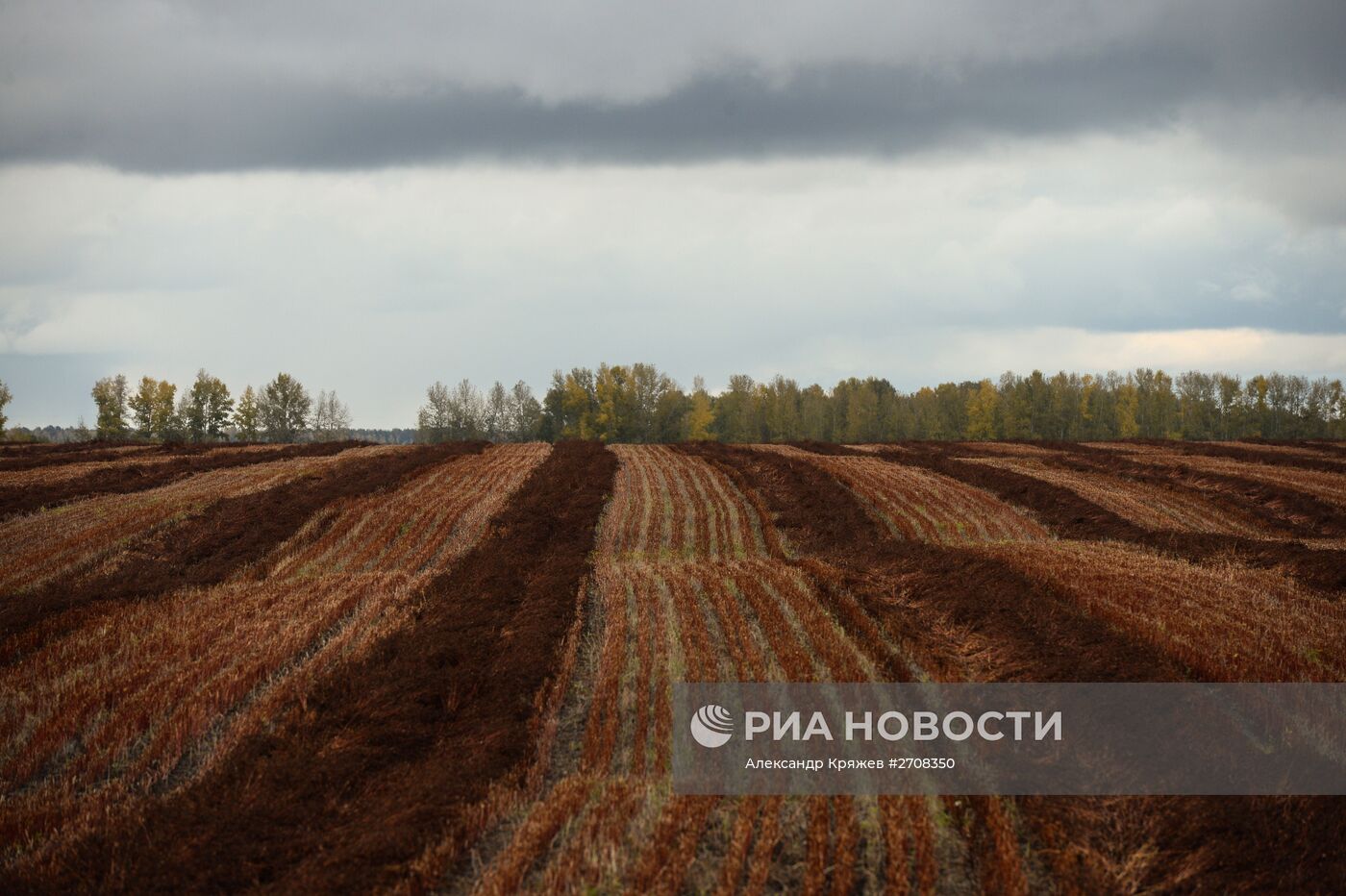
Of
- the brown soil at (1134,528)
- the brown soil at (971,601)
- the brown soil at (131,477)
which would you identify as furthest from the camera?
the brown soil at (131,477)

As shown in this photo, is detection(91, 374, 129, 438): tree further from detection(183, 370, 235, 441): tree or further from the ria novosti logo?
the ria novosti logo

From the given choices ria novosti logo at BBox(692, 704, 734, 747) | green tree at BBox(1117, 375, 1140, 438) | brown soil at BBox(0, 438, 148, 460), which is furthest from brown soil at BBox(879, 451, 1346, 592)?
green tree at BBox(1117, 375, 1140, 438)

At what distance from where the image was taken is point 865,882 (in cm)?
673

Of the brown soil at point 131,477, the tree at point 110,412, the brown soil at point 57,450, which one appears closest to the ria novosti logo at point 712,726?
the brown soil at point 131,477

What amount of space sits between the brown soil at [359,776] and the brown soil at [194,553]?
6906 millimetres

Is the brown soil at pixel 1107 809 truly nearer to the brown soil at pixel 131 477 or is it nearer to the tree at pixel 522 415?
the brown soil at pixel 131 477

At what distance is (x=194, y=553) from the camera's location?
2030 cm

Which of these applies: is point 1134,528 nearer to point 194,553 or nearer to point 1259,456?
point 194,553

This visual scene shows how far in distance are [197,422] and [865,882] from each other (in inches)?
4873

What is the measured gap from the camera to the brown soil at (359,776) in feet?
22.8

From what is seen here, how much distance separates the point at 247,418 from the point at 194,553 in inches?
4095

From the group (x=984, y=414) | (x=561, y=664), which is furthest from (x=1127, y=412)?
(x=561, y=664)

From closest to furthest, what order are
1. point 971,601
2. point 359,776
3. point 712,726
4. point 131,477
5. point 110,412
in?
point 359,776
point 712,726
point 971,601
point 131,477
point 110,412

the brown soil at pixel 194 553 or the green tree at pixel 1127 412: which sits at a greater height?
the green tree at pixel 1127 412
